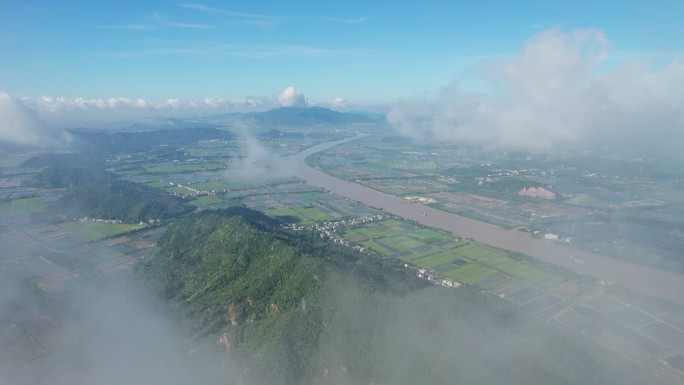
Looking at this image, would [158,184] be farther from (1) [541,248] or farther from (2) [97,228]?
(1) [541,248]

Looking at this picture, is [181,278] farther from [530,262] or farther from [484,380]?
[530,262]

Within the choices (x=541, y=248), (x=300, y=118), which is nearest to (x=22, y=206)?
(x=541, y=248)

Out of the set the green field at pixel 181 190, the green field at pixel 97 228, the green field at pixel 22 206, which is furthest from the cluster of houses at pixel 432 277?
the green field at pixel 22 206

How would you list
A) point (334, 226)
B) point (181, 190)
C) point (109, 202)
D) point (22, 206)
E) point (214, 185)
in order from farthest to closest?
1. point (214, 185)
2. point (181, 190)
3. point (22, 206)
4. point (109, 202)
5. point (334, 226)

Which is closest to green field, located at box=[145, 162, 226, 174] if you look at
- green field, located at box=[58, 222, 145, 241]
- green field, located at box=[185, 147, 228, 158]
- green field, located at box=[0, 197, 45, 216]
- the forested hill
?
green field, located at box=[185, 147, 228, 158]

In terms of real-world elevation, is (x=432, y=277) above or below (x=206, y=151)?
below

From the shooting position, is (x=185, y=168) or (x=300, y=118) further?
(x=300, y=118)

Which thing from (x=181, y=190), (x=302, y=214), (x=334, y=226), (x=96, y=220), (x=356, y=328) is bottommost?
(x=96, y=220)
